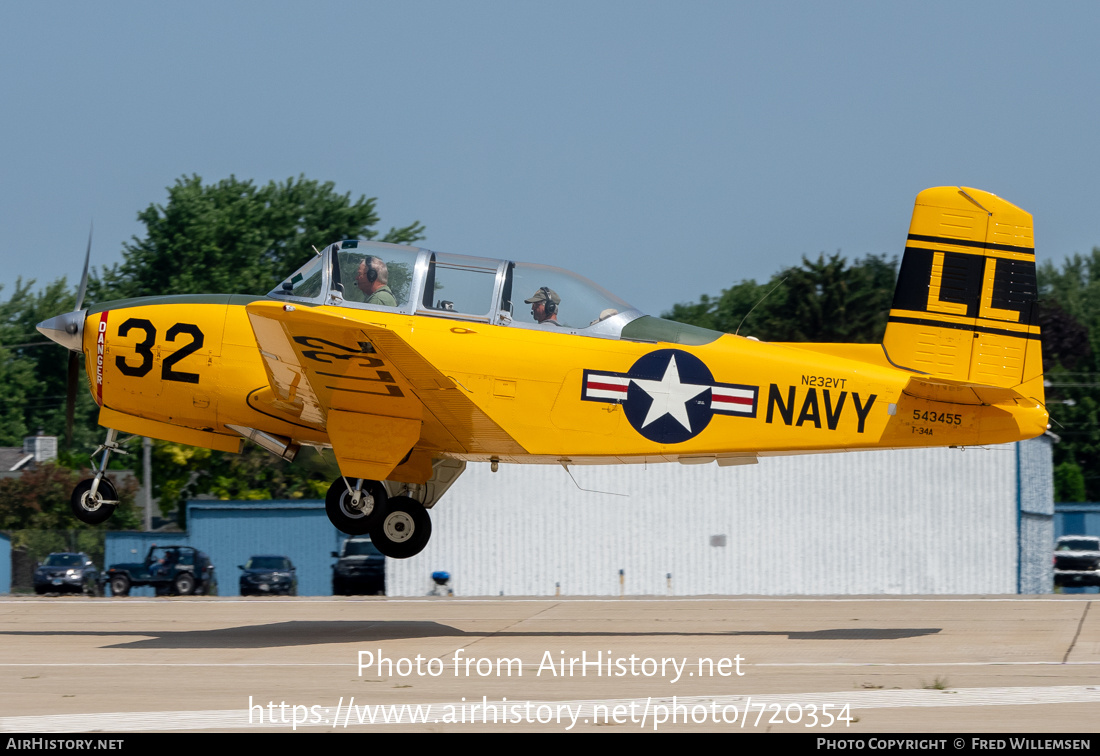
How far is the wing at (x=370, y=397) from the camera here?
34.5 feet

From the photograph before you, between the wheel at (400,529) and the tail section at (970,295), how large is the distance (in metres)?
5.12

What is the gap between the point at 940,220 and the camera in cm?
1128

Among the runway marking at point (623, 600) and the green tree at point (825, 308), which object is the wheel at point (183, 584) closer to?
the runway marking at point (623, 600)

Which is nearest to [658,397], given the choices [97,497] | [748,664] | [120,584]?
[748,664]

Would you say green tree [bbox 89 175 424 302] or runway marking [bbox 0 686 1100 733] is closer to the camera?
runway marking [bbox 0 686 1100 733]

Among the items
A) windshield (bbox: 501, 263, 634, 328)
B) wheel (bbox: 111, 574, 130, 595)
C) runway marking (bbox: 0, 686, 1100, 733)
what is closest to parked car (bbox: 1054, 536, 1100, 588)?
runway marking (bbox: 0, 686, 1100, 733)

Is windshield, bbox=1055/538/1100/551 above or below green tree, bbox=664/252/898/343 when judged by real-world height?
below

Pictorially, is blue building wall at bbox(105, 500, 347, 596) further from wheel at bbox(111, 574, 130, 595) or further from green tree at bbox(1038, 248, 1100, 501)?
green tree at bbox(1038, 248, 1100, 501)

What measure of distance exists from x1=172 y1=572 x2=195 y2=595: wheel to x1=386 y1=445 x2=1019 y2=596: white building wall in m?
5.03

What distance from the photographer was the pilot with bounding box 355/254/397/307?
11.3 metres

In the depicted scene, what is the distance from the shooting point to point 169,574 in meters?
26.0

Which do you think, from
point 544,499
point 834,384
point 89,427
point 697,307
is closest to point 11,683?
point 834,384

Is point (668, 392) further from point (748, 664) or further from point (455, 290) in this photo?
point (748, 664)

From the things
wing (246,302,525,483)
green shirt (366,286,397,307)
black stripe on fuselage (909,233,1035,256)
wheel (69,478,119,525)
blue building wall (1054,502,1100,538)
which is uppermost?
black stripe on fuselage (909,233,1035,256)
